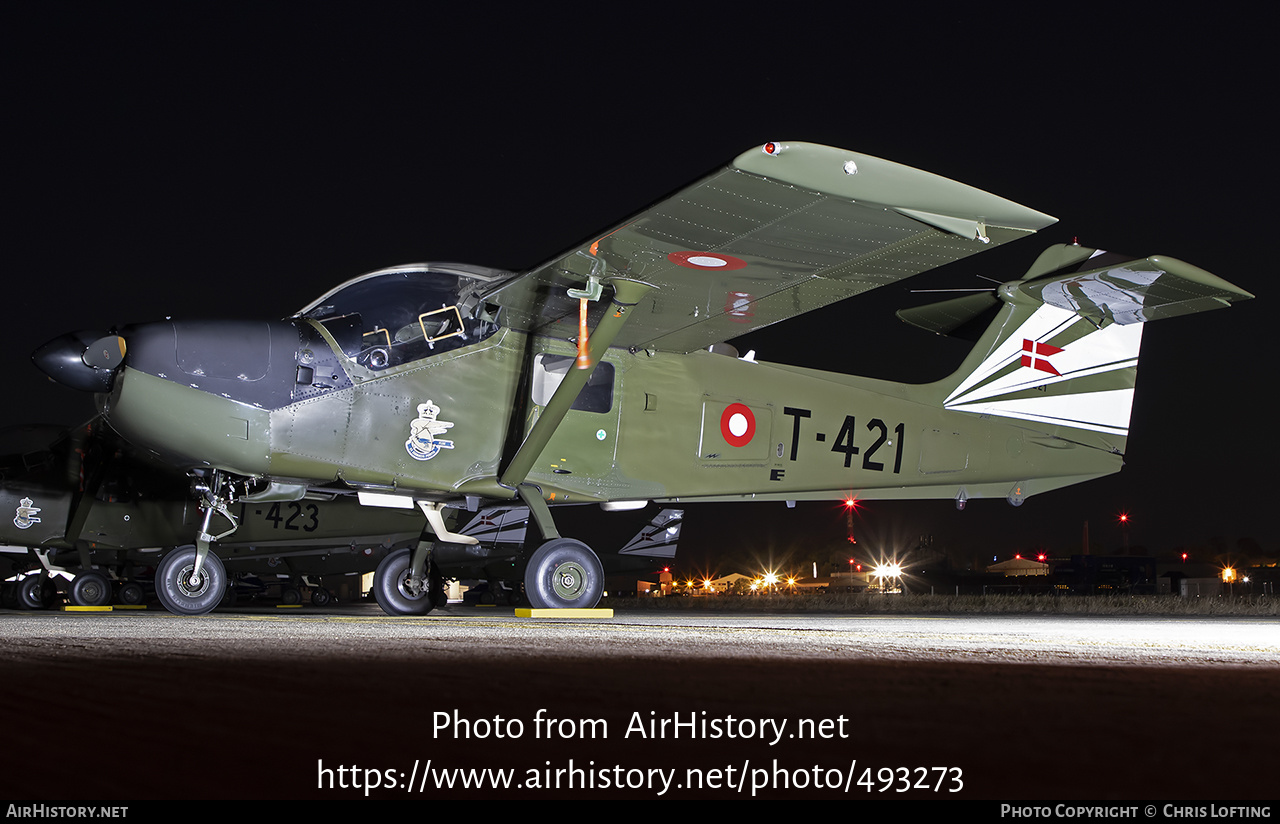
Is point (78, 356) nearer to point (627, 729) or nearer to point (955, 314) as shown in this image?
point (627, 729)

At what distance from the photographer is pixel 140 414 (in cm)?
661

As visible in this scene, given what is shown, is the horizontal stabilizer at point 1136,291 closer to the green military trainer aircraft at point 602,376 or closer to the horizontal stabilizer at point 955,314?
the green military trainer aircraft at point 602,376

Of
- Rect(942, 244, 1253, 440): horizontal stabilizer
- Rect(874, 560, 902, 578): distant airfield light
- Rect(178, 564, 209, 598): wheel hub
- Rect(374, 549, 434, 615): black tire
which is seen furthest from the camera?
Rect(874, 560, 902, 578): distant airfield light

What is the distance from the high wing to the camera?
16.9 ft

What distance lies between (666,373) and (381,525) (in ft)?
40.5

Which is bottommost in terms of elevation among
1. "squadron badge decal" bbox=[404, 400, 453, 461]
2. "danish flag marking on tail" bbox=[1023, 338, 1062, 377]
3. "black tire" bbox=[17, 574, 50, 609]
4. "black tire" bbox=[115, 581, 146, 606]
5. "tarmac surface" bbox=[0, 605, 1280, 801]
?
"black tire" bbox=[115, 581, 146, 606]

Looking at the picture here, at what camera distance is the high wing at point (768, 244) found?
5.14m

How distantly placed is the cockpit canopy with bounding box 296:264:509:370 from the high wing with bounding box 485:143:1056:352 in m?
0.36

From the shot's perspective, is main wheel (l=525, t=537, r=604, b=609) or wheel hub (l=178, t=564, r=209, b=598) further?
wheel hub (l=178, t=564, r=209, b=598)

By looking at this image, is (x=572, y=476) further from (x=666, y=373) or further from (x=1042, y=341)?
(x=1042, y=341)

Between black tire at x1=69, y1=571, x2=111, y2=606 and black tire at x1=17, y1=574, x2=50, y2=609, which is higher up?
black tire at x1=69, y1=571, x2=111, y2=606

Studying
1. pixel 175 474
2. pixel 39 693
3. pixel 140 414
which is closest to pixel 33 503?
pixel 175 474

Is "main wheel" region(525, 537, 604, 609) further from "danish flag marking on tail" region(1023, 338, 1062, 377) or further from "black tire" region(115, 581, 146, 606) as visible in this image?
"black tire" region(115, 581, 146, 606)

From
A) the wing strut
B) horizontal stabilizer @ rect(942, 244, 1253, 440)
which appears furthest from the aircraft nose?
horizontal stabilizer @ rect(942, 244, 1253, 440)
